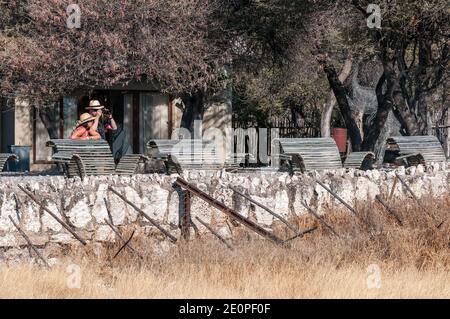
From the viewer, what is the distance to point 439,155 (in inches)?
593

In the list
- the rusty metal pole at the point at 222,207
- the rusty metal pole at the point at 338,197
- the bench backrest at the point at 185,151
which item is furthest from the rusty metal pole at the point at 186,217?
the bench backrest at the point at 185,151

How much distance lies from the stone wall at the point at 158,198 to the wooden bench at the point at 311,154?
2.77m

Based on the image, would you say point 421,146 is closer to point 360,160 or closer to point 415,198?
point 360,160

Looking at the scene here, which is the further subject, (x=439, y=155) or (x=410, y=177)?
(x=439, y=155)

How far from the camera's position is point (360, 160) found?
1493 centimetres

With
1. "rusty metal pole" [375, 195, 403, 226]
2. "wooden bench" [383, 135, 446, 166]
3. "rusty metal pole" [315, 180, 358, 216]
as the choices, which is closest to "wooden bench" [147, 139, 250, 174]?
"wooden bench" [383, 135, 446, 166]

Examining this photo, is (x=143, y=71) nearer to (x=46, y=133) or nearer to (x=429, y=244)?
(x=46, y=133)

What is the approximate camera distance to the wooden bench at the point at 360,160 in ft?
48.8

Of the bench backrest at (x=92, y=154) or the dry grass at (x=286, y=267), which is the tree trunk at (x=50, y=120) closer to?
the bench backrest at (x=92, y=154)

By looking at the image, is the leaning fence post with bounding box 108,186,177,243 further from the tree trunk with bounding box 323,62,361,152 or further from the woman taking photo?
the tree trunk with bounding box 323,62,361,152

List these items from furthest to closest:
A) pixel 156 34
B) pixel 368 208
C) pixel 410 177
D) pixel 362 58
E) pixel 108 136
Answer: pixel 108 136 < pixel 362 58 < pixel 156 34 < pixel 410 177 < pixel 368 208

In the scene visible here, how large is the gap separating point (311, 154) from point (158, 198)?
172 inches
